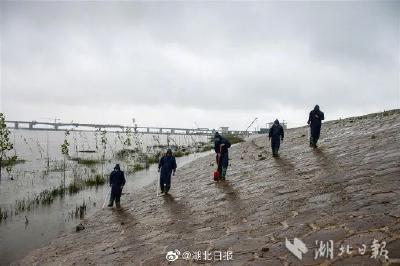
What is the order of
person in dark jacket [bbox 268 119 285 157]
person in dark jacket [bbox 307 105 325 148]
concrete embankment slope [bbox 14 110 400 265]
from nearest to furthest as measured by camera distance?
concrete embankment slope [bbox 14 110 400 265]
person in dark jacket [bbox 307 105 325 148]
person in dark jacket [bbox 268 119 285 157]

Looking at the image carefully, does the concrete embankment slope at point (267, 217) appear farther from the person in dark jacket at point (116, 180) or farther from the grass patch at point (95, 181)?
the grass patch at point (95, 181)

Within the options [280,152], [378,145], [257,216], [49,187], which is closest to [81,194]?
[49,187]

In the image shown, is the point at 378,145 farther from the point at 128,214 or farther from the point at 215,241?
the point at 128,214

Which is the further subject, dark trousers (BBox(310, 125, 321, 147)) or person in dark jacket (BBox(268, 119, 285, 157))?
dark trousers (BBox(310, 125, 321, 147))

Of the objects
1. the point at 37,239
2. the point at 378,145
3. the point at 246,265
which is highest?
the point at 378,145

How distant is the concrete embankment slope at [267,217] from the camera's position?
5.65m

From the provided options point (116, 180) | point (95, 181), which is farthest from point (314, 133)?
point (95, 181)

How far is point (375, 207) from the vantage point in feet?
20.8

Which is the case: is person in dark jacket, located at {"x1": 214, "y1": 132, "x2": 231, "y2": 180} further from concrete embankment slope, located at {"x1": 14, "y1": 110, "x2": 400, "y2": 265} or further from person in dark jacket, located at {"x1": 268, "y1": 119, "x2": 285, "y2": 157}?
person in dark jacket, located at {"x1": 268, "y1": 119, "x2": 285, "y2": 157}

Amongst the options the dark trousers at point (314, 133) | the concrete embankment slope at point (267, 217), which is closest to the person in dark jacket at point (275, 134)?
the dark trousers at point (314, 133)

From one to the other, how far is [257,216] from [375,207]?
2.47m

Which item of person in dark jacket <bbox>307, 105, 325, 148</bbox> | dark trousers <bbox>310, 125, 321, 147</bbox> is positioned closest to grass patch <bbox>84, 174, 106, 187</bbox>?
dark trousers <bbox>310, 125, 321, 147</bbox>

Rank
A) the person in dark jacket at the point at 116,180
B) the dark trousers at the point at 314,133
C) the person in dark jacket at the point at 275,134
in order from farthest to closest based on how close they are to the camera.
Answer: the dark trousers at the point at 314,133, the person in dark jacket at the point at 275,134, the person in dark jacket at the point at 116,180

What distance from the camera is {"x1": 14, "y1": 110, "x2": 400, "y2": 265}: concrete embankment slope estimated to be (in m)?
5.65
